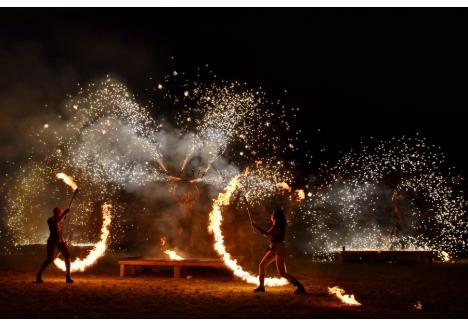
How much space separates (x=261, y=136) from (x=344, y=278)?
11.7 metres

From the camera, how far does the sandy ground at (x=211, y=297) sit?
807 centimetres

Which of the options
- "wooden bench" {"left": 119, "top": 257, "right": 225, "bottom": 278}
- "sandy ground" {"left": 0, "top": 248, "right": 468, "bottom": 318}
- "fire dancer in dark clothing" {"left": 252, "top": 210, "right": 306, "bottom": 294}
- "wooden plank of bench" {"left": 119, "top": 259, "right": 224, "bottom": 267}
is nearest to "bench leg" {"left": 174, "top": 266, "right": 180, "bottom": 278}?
"wooden bench" {"left": 119, "top": 257, "right": 225, "bottom": 278}

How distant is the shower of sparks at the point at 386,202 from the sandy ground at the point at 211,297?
34.1ft

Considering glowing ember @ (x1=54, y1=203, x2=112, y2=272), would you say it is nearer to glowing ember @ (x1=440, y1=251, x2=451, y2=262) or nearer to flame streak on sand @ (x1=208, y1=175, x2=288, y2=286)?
flame streak on sand @ (x1=208, y1=175, x2=288, y2=286)

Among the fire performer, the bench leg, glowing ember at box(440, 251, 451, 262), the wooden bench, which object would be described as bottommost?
the bench leg

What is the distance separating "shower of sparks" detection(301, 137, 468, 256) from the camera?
24941 mm

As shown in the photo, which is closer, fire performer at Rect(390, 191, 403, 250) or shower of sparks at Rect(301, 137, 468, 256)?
fire performer at Rect(390, 191, 403, 250)

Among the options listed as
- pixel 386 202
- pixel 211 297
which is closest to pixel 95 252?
pixel 211 297

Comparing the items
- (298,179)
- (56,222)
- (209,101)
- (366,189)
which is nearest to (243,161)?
(298,179)

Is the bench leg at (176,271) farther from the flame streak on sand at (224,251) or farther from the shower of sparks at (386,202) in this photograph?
the shower of sparks at (386,202)

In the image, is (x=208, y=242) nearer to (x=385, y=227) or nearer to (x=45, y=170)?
(x=385, y=227)

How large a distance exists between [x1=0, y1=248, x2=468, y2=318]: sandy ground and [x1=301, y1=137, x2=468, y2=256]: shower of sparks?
1040 cm

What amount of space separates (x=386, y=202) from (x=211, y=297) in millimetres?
19256

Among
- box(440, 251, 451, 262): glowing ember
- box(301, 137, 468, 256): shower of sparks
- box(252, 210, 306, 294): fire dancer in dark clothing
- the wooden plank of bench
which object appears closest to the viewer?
box(252, 210, 306, 294): fire dancer in dark clothing
